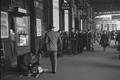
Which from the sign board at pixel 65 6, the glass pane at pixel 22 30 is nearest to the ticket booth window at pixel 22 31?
the glass pane at pixel 22 30

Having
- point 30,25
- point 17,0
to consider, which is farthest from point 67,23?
point 17,0

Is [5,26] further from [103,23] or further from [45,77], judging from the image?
[103,23]

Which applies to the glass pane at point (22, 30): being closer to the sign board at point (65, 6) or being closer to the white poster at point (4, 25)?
the white poster at point (4, 25)

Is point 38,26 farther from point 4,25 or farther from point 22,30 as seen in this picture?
point 4,25

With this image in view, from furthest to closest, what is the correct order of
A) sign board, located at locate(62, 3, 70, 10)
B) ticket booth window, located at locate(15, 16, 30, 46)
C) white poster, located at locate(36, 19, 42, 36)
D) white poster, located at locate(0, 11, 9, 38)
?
sign board, located at locate(62, 3, 70, 10) → white poster, located at locate(36, 19, 42, 36) → ticket booth window, located at locate(15, 16, 30, 46) → white poster, located at locate(0, 11, 9, 38)

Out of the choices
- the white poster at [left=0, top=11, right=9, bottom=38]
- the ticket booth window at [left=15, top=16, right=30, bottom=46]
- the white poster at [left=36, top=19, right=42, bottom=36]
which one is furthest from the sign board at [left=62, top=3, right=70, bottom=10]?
the white poster at [left=0, top=11, right=9, bottom=38]

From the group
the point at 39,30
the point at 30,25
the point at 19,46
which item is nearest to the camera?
the point at 19,46

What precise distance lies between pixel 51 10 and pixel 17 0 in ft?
16.1

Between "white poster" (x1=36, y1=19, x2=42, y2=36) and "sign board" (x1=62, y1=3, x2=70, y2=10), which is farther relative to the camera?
"sign board" (x1=62, y1=3, x2=70, y2=10)

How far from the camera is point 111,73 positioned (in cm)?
812

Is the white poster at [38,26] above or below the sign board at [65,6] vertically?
below

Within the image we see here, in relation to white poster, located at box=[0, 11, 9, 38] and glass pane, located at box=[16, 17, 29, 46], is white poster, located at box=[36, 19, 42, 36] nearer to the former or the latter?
glass pane, located at box=[16, 17, 29, 46]

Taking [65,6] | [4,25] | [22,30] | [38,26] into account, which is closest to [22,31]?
[22,30]

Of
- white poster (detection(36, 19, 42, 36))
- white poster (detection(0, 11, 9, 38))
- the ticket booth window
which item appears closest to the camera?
white poster (detection(0, 11, 9, 38))
